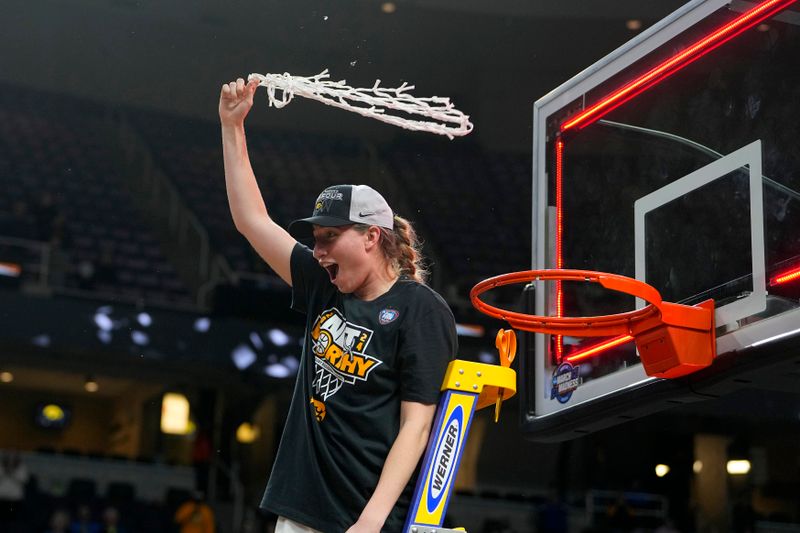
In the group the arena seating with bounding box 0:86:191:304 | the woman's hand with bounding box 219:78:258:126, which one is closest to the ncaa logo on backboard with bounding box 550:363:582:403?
the woman's hand with bounding box 219:78:258:126

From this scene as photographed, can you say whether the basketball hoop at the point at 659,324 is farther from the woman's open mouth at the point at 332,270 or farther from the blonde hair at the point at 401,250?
the woman's open mouth at the point at 332,270

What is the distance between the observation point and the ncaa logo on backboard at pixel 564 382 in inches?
150

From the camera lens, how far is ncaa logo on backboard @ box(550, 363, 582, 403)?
3.81 metres

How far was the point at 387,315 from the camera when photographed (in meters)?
2.36

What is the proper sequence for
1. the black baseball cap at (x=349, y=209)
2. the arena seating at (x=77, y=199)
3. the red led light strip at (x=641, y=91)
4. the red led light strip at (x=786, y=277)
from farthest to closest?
1. the arena seating at (x=77, y=199)
2. the red led light strip at (x=641, y=91)
3. the red led light strip at (x=786, y=277)
4. the black baseball cap at (x=349, y=209)

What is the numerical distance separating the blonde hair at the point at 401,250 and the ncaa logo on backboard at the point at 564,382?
1416 mm

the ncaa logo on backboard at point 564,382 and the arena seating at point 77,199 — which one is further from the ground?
the arena seating at point 77,199

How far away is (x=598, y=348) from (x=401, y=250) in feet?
4.56

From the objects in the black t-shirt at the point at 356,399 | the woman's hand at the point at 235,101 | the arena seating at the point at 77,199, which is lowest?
the black t-shirt at the point at 356,399

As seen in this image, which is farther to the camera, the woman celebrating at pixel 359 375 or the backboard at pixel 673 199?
the backboard at pixel 673 199

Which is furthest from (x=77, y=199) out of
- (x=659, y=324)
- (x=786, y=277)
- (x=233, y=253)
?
(x=786, y=277)

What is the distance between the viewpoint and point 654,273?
3533 millimetres

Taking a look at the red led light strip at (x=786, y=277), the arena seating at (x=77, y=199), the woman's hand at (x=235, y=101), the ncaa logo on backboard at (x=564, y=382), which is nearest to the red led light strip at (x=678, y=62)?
the red led light strip at (x=786, y=277)

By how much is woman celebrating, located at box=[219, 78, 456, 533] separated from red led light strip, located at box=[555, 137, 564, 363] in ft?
4.99
